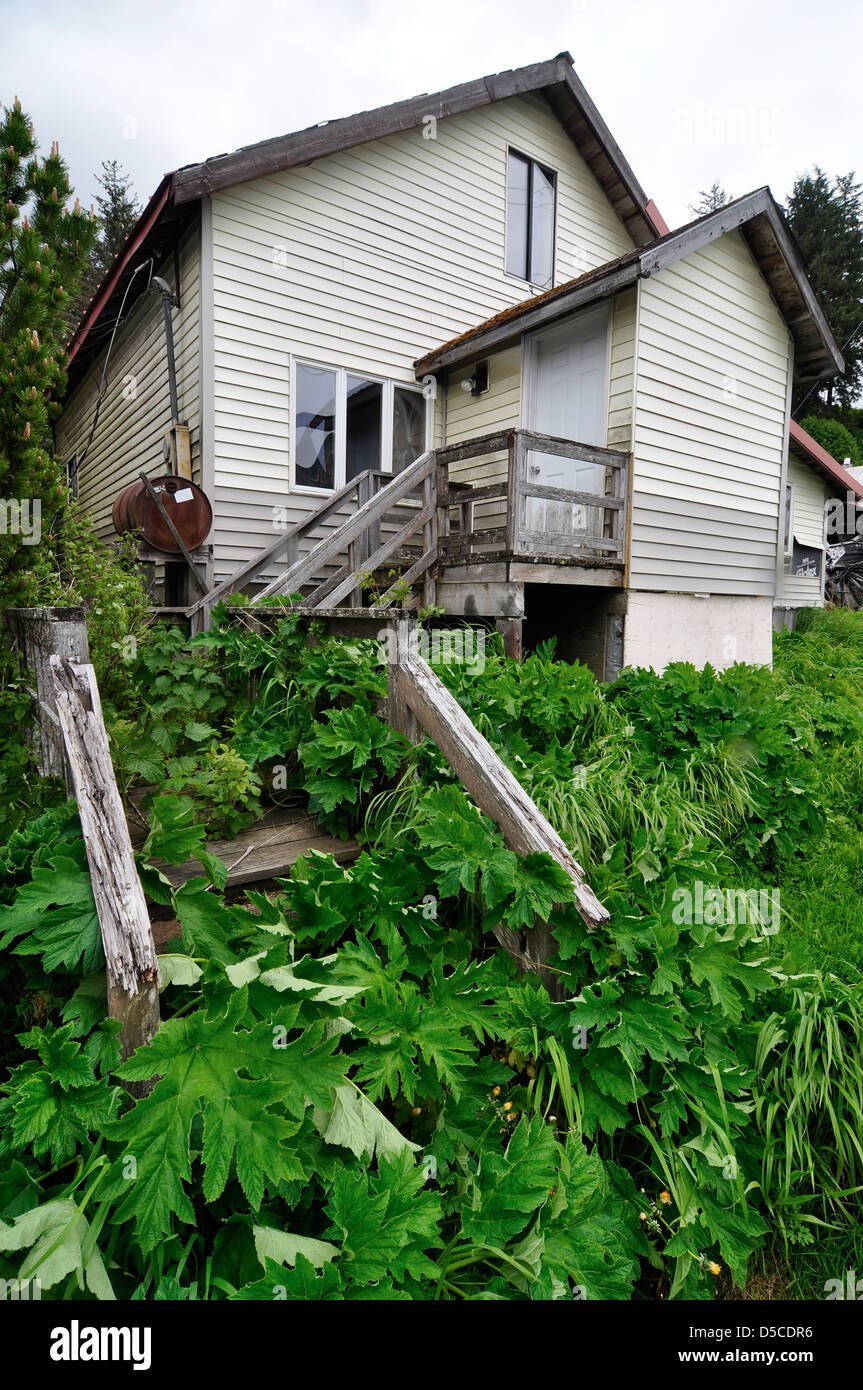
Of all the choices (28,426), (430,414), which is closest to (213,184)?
(430,414)

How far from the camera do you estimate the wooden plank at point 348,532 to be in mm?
5930

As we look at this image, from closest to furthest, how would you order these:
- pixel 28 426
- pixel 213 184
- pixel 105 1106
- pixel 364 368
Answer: pixel 105 1106
pixel 28 426
pixel 213 184
pixel 364 368

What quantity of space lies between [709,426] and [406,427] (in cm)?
368

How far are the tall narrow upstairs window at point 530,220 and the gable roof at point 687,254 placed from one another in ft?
6.74

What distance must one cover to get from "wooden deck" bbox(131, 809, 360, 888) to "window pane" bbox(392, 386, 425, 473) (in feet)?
20.9

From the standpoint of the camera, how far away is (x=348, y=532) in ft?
20.6

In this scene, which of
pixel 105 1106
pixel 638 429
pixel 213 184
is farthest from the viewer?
pixel 638 429

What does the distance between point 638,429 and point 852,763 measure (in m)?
3.92

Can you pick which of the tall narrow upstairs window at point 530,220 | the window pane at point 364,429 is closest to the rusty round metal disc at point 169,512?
the window pane at point 364,429

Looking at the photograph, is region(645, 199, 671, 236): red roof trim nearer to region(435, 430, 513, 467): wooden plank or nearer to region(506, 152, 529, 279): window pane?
region(506, 152, 529, 279): window pane

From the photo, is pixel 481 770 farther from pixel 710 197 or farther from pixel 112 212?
pixel 710 197

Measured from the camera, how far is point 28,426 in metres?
2.92

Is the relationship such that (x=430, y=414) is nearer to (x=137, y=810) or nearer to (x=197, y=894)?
(x=137, y=810)

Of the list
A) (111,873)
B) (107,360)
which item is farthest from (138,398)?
(111,873)
